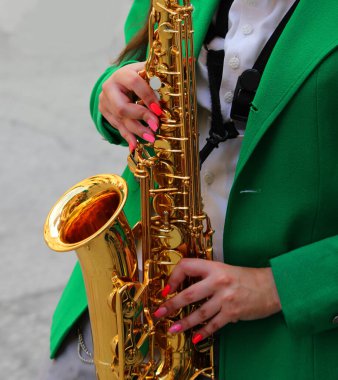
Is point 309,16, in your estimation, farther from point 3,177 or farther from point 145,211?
point 3,177

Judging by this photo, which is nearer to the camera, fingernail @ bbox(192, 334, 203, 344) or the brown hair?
fingernail @ bbox(192, 334, 203, 344)

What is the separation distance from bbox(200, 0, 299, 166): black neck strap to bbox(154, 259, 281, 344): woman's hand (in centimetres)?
20

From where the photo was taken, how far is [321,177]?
100 centimetres

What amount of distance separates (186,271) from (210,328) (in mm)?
96

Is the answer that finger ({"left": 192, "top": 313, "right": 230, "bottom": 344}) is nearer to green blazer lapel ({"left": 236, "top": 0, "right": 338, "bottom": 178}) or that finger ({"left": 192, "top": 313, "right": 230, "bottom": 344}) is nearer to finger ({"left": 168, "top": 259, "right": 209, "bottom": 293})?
finger ({"left": 168, "top": 259, "right": 209, "bottom": 293})

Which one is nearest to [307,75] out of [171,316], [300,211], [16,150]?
[300,211]

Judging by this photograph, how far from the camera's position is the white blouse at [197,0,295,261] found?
1.11 m

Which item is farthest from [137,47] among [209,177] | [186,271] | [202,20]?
[186,271]

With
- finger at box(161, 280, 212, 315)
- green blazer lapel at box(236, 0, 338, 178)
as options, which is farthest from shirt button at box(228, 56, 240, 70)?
finger at box(161, 280, 212, 315)

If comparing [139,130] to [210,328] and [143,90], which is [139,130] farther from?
[210,328]

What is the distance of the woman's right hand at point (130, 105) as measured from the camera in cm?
113

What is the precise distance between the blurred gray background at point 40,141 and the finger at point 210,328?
1320 mm

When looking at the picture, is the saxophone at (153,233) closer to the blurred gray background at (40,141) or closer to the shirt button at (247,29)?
the shirt button at (247,29)

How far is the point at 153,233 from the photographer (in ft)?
3.85
